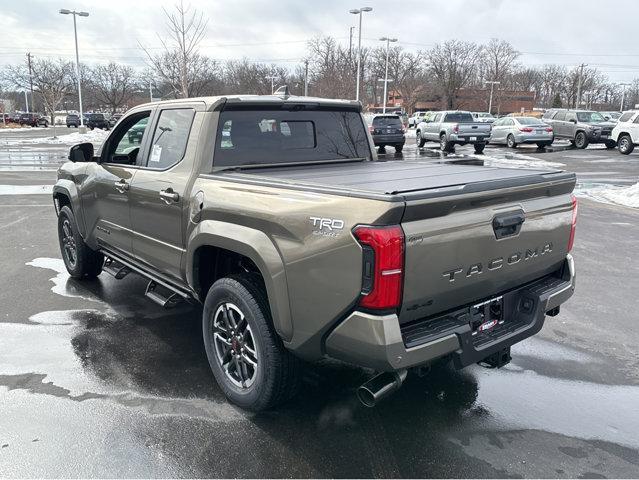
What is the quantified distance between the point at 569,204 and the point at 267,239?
2.01 meters

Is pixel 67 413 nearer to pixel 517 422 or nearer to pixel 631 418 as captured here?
pixel 517 422

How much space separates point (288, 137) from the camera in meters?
4.34

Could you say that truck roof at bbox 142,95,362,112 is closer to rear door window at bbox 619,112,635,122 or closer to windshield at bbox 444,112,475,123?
windshield at bbox 444,112,475,123

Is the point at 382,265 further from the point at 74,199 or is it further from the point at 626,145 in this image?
the point at 626,145

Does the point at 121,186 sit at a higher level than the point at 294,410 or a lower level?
higher

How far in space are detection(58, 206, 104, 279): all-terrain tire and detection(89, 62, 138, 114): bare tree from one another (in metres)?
67.5

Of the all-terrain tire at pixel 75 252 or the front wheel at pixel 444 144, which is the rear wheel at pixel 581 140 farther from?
the all-terrain tire at pixel 75 252

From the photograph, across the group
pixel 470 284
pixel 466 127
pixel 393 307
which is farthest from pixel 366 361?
pixel 466 127

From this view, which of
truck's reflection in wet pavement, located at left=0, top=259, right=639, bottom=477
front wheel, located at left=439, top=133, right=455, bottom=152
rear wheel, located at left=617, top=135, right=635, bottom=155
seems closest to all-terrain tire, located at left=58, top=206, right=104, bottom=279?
truck's reflection in wet pavement, located at left=0, top=259, right=639, bottom=477

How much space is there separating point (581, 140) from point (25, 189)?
24.9 m

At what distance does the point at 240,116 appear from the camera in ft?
13.2

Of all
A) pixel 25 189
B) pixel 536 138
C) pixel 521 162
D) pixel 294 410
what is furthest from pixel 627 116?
pixel 294 410

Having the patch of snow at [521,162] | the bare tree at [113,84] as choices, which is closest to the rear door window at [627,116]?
the patch of snow at [521,162]

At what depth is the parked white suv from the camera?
75.9ft
